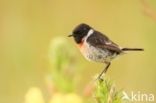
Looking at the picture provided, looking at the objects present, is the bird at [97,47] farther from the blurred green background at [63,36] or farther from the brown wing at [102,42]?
the blurred green background at [63,36]

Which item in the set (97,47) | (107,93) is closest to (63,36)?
(97,47)

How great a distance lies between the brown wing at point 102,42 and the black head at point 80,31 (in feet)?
0.11

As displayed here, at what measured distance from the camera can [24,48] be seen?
212 inches

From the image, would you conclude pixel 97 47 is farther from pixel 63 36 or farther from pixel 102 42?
pixel 63 36

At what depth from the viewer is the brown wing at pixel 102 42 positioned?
2.62 metres

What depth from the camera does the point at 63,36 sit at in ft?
16.7

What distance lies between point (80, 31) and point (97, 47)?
0.10 meters

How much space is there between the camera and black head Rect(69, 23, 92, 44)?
2598mm

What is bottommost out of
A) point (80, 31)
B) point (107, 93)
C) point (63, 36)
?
point (63, 36)

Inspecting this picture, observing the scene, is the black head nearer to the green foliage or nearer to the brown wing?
the brown wing

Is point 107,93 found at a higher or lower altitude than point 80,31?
lower

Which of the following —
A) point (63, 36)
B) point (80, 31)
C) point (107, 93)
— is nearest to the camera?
point (107, 93)

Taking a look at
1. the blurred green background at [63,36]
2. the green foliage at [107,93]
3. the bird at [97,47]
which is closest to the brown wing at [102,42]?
the bird at [97,47]

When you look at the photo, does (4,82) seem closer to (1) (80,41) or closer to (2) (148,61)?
(2) (148,61)
